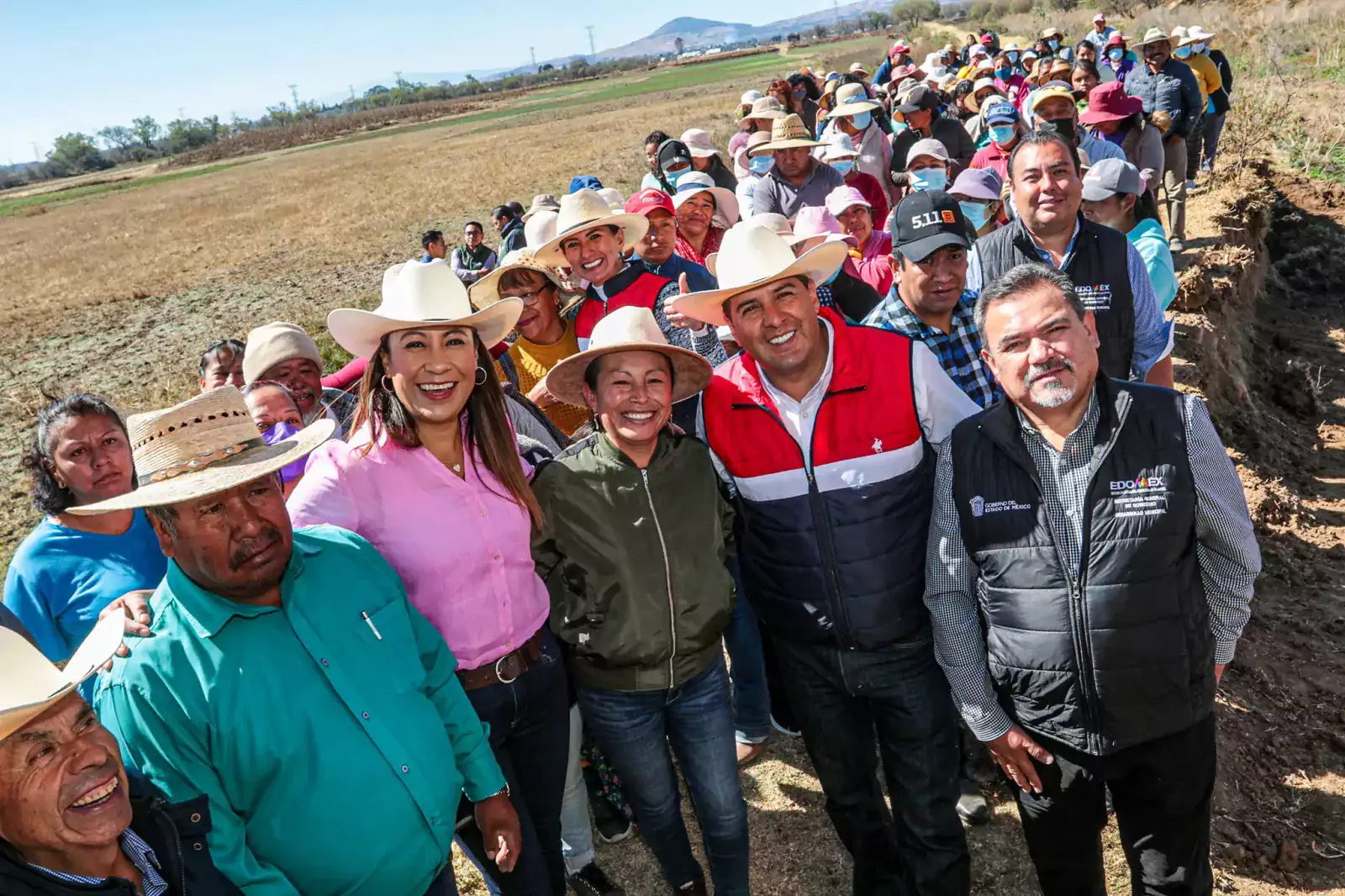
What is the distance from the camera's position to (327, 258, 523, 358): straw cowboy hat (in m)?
2.90

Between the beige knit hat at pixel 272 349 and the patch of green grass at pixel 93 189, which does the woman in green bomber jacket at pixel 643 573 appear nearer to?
the beige knit hat at pixel 272 349

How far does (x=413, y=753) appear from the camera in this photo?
7.94 feet

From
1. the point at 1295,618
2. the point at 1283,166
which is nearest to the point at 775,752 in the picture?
the point at 1295,618

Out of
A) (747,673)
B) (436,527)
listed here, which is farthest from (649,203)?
(436,527)

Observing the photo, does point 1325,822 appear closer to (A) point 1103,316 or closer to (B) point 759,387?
(A) point 1103,316

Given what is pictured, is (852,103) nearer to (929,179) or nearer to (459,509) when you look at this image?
(929,179)

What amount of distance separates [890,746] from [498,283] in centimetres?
296

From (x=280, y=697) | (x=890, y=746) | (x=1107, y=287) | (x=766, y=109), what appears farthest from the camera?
(x=766, y=109)

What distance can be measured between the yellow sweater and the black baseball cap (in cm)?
173

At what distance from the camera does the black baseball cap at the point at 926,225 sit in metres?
3.53

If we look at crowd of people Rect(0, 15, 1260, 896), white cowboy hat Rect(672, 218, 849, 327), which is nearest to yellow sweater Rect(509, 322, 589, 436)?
crowd of people Rect(0, 15, 1260, 896)

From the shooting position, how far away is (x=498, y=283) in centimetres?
455

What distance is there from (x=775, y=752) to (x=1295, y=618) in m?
3.43

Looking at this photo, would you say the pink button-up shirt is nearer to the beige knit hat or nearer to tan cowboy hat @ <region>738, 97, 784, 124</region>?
the beige knit hat
